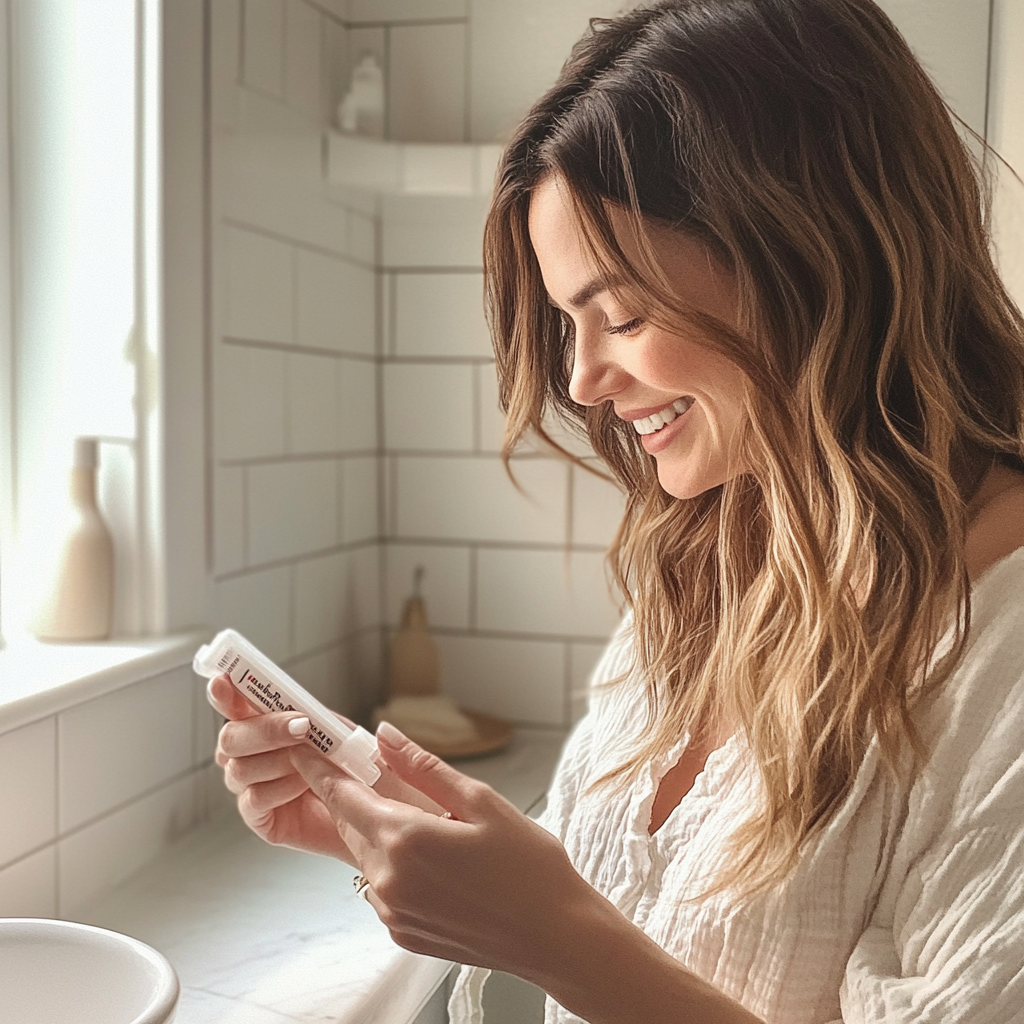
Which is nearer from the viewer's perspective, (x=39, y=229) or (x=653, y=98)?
(x=653, y=98)

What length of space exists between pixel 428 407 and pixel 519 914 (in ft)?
3.16

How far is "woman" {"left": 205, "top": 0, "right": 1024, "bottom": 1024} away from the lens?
2.06 ft

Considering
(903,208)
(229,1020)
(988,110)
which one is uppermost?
(988,110)

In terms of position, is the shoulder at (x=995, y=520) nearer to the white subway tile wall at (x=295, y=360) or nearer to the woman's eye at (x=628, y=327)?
the woman's eye at (x=628, y=327)

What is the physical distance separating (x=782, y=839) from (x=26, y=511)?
2.52ft

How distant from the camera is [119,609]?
112 cm

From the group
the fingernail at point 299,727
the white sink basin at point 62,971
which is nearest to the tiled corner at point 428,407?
the fingernail at point 299,727

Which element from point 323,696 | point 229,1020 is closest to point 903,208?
point 229,1020

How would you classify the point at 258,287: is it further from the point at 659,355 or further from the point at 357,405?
the point at 659,355

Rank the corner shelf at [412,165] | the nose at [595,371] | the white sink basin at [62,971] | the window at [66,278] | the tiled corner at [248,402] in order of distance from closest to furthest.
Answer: the white sink basin at [62,971]
the nose at [595,371]
the window at [66,278]
the tiled corner at [248,402]
the corner shelf at [412,165]

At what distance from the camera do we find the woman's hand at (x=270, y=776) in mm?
791

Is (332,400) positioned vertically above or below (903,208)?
below

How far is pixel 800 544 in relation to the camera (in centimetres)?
70

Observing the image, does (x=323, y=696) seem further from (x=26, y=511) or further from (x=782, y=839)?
(x=782, y=839)
